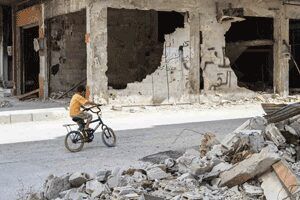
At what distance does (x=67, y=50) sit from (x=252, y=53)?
9.31 m

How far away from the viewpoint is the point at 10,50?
72.3 ft

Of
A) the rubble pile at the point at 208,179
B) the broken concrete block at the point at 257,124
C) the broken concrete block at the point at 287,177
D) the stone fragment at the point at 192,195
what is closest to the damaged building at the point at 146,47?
the broken concrete block at the point at 257,124

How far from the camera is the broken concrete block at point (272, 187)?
14.7 ft

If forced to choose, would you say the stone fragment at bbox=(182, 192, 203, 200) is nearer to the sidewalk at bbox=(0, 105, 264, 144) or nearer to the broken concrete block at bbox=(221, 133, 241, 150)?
the broken concrete block at bbox=(221, 133, 241, 150)

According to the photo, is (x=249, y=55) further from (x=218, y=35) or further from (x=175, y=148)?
(x=175, y=148)

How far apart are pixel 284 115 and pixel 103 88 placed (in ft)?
29.2

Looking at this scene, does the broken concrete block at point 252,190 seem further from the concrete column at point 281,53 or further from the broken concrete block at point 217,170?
the concrete column at point 281,53

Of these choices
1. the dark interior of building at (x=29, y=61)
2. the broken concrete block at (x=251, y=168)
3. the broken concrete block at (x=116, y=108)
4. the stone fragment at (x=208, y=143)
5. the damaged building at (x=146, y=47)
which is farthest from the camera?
the dark interior of building at (x=29, y=61)

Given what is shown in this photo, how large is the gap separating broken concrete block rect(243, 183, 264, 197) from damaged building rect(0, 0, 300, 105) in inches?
415

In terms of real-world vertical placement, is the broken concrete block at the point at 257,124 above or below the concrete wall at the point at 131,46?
below

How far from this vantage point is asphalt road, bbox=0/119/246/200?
21.7ft

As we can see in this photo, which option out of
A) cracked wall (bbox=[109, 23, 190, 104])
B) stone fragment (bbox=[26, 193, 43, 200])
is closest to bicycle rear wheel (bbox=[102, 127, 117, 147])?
stone fragment (bbox=[26, 193, 43, 200])

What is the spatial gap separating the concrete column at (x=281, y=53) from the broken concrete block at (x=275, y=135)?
13166 mm

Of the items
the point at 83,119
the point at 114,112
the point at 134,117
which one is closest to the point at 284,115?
the point at 83,119
